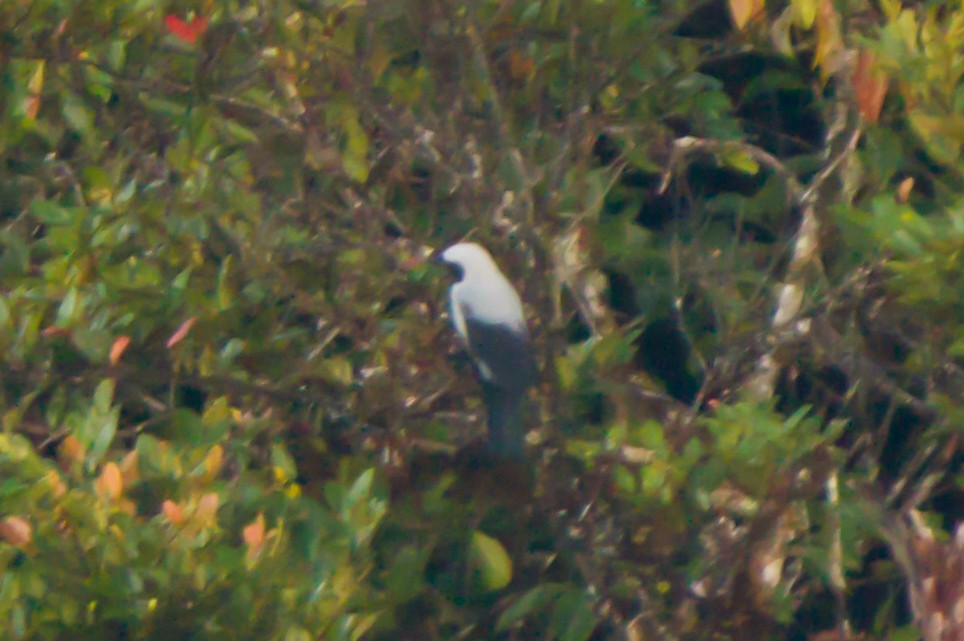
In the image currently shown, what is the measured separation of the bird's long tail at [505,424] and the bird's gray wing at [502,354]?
23 mm

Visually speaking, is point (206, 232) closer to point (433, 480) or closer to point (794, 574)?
point (433, 480)

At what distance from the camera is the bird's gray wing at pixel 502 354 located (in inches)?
131

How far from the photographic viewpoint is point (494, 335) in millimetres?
3490

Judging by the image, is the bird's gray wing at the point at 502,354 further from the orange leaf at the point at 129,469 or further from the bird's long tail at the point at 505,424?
the orange leaf at the point at 129,469

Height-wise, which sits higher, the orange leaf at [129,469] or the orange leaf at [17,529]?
the orange leaf at [17,529]

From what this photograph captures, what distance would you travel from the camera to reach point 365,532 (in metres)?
2.65

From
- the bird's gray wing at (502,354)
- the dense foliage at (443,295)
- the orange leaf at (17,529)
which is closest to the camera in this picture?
the orange leaf at (17,529)

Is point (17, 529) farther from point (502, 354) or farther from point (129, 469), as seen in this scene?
point (502, 354)

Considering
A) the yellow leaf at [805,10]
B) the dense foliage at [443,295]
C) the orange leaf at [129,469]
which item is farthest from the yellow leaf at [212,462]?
the yellow leaf at [805,10]

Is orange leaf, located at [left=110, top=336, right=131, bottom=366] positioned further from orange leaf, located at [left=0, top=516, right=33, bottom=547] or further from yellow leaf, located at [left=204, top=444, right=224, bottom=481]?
orange leaf, located at [left=0, top=516, right=33, bottom=547]

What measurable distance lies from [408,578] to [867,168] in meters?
1.40

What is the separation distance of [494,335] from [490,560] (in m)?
0.64

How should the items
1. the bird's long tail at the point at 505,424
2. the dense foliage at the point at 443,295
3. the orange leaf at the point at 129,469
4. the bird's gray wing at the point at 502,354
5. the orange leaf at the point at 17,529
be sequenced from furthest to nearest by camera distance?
the bird's gray wing at the point at 502,354 → the bird's long tail at the point at 505,424 → the dense foliage at the point at 443,295 → the orange leaf at the point at 129,469 → the orange leaf at the point at 17,529

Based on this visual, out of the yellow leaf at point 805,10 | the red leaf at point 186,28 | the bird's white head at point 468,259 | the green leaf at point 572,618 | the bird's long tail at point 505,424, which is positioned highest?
the red leaf at point 186,28
